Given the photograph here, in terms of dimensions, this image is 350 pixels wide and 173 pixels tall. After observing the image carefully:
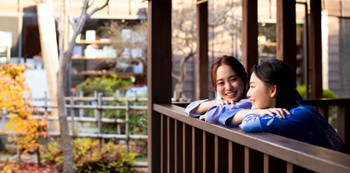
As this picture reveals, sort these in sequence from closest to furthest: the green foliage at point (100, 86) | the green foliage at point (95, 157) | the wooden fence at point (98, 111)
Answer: the green foliage at point (95, 157) < the wooden fence at point (98, 111) < the green foliage at point (100, 86)

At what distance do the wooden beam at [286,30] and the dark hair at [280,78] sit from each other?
142 cm

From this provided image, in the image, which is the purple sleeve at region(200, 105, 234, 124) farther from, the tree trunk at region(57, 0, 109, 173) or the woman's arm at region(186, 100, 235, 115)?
the tree trunk at region(57, 0, 109, 173)

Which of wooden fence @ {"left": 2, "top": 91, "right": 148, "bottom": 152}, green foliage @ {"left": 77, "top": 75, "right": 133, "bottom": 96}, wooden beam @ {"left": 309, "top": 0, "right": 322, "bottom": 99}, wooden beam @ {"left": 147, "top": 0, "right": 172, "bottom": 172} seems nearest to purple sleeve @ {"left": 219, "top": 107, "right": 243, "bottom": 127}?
wooden beam @ {"left": 147, "top": 0, "right": 172, "bottom": 172}

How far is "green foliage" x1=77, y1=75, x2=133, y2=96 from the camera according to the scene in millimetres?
8453

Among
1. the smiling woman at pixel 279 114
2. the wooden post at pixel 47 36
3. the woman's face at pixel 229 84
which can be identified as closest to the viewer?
the smiling woman at pixel 279 114

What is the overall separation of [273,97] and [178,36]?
784cm

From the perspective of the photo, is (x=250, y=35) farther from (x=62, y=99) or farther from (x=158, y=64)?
(x=62, y=99)

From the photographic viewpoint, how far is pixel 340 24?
8953 mm

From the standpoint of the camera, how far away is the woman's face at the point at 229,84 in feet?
5.99

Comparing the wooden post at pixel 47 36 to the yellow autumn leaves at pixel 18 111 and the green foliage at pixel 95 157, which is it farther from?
the green foliage at pixel 95 157

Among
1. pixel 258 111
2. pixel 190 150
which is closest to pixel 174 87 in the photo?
pixel 190 150

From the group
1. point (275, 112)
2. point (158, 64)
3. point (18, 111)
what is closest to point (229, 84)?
point (275, 112)

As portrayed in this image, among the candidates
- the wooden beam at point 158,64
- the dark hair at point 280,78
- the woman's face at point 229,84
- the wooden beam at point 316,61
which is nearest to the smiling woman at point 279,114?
the dark hair at point 280,78

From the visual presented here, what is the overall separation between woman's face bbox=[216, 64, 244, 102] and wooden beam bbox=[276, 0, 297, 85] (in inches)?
39.2
